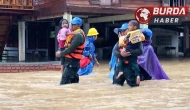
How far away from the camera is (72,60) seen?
28.2 feet

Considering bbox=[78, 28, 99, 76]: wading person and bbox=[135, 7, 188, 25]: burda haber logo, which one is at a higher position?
bbox=[135, 7, 188, 25]: burda haber logo

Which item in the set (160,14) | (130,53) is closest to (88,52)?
(130,53)

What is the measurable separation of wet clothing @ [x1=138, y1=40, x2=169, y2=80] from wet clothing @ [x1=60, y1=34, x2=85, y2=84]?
4.89 feet

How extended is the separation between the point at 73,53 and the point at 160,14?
12.1 m

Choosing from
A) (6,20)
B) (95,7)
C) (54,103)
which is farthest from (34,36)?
(54,103)

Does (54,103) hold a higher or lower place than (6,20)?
lower

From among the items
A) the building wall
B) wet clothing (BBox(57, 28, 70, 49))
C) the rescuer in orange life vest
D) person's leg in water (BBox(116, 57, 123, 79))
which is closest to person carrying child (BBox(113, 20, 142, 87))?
person's leg in water (BBox(116, 57, 123, 79))

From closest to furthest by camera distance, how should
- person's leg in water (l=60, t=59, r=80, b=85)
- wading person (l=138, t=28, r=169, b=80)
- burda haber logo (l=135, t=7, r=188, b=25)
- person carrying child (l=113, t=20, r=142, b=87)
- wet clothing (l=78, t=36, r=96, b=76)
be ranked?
person carrying child (l=113, t=20, r=142, b=87) < person's leg in water (l=60, t=59, r=80, b=85) < wading person (l=138, t=28, r=169, b=80) < wet clothing (l=78, t=36, r=96, b=76) < burda haber logo (l=135, t=7, r=188, b=25)

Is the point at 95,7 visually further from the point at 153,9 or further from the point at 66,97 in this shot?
the point at 66,97

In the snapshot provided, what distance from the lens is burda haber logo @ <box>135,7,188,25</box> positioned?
19.4m

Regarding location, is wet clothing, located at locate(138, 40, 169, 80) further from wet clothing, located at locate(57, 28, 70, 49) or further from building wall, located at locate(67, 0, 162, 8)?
building wall, located at locate(67, 0, 162, 8)

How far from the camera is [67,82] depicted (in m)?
8.76

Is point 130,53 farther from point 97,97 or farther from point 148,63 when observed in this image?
point 148,63

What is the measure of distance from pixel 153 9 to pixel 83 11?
3.45 metres
